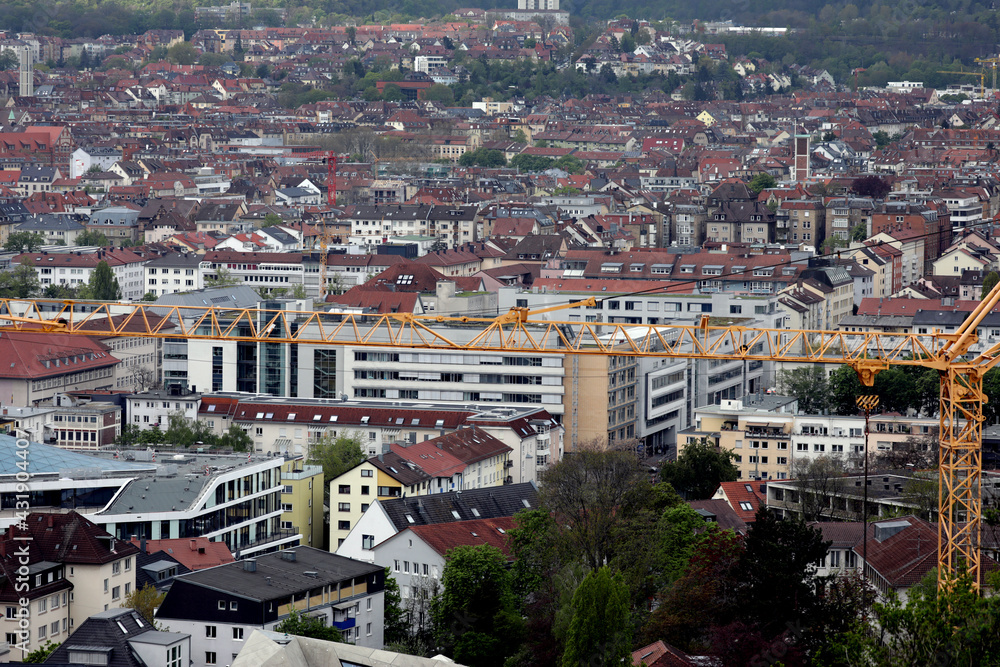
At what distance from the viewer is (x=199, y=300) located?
3759cm

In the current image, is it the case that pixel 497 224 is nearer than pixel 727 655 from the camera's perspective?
No

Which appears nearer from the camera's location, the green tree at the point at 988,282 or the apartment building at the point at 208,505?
the apartment building at the point at 208,505

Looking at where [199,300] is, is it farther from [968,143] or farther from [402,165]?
[968,143]

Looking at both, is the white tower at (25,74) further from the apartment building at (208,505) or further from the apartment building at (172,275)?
the apartment building at (208,505)

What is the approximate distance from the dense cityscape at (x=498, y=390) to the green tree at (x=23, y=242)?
0.30 feet

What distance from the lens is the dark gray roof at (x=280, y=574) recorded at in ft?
58.2

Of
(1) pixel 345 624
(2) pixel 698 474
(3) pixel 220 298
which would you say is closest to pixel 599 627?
(1) pixel 345 624

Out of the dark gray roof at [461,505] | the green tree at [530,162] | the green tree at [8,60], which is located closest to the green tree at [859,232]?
the green tree at [530,162]

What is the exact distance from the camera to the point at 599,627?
16172 mm

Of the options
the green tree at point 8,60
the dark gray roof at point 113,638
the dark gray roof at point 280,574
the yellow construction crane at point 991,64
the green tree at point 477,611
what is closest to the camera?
the dark gray roof at point 113,638

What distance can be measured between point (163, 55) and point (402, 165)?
29523 mm

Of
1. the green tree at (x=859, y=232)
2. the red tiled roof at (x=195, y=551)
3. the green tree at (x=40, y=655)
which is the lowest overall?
the green tree at (x=859, y=232)

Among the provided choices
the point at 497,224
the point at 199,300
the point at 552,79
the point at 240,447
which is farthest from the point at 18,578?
the point at 552,79

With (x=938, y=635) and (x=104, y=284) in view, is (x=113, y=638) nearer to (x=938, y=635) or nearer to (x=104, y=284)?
(x=938, y=635)
